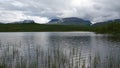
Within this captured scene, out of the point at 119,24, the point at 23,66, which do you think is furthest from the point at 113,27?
the point at 23,66

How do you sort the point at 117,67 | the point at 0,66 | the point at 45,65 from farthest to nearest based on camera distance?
the point at 45,65 < the point at 117,67 < the point at 0,66

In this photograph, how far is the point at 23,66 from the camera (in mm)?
18812

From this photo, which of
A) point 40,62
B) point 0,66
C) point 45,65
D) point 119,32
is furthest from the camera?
point 119,32

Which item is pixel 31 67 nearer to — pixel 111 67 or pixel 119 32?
pixel 111 67

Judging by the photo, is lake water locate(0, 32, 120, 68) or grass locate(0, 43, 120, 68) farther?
lake water locate(0, 32, 120, 68)

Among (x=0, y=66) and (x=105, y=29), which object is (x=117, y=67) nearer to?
(x=0, y=66)

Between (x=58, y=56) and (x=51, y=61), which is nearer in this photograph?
(x=58, y=56)

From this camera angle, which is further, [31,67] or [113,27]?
[113,27]

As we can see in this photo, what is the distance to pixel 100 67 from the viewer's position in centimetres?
2727

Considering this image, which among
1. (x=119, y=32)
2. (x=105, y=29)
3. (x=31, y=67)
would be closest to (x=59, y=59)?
(x=31, y=67)

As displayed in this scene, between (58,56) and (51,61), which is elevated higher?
(58,56)

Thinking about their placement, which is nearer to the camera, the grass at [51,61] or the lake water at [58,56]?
the grass at [51,61]

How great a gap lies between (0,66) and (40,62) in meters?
10.1

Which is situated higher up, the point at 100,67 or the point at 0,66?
the point at 0,66
